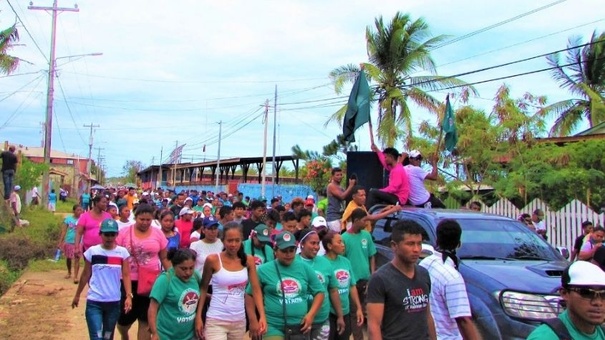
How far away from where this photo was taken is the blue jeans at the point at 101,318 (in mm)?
6113

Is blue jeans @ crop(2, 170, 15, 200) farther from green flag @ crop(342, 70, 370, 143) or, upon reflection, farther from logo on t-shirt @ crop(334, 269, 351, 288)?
logo on t-shirt @ crop(334, 269, 351, 288)

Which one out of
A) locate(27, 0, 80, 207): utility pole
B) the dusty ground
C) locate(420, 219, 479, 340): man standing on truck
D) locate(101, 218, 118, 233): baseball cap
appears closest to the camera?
locate(420, 219, 479, 340): man standing on truck

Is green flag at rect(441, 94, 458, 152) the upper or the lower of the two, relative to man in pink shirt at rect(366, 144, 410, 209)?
upper

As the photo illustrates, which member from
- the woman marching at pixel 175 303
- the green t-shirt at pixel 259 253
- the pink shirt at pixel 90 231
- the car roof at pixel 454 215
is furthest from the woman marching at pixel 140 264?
the car roof at pixel 454 215

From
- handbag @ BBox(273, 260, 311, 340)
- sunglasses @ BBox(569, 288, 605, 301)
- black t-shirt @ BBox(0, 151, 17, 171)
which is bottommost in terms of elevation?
handbag @ BBox(273, 260, 311, 340)

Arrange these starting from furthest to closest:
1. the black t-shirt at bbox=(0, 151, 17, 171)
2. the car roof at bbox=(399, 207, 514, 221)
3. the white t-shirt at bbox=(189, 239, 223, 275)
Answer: the black t-shirt at bbox=(0, 151, 17, 171)
the car roof at bbox=(399, 207, 514, 221)
the white t-shirt at bbox=(189, 239, 223, 275)

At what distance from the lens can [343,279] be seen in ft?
19.9

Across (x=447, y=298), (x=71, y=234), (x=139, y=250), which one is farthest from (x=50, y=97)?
(x=447, y=298)

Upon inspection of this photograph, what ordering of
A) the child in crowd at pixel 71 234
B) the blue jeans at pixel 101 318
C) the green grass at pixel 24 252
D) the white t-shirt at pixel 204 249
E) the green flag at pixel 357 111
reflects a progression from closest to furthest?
the blue jeans at pixel 101 318
the white t-shirt at pixel 204 249
the green flag at pixel 357 111
the child in crowd at pixel 71 234
the green grass at pixel 24 252

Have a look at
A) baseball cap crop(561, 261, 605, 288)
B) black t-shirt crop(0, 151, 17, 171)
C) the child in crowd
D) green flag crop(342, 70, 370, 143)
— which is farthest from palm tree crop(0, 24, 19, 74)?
baseball cap crop(561, 261, 605, 288)

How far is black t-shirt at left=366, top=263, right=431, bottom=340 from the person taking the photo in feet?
13.3

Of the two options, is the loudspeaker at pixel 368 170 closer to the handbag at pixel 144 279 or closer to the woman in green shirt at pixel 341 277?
the woman in green shirt at pixel 341 277

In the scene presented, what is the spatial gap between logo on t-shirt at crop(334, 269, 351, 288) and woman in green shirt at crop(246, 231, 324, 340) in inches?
28.6

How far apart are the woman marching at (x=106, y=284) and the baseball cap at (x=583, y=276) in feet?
15.5
